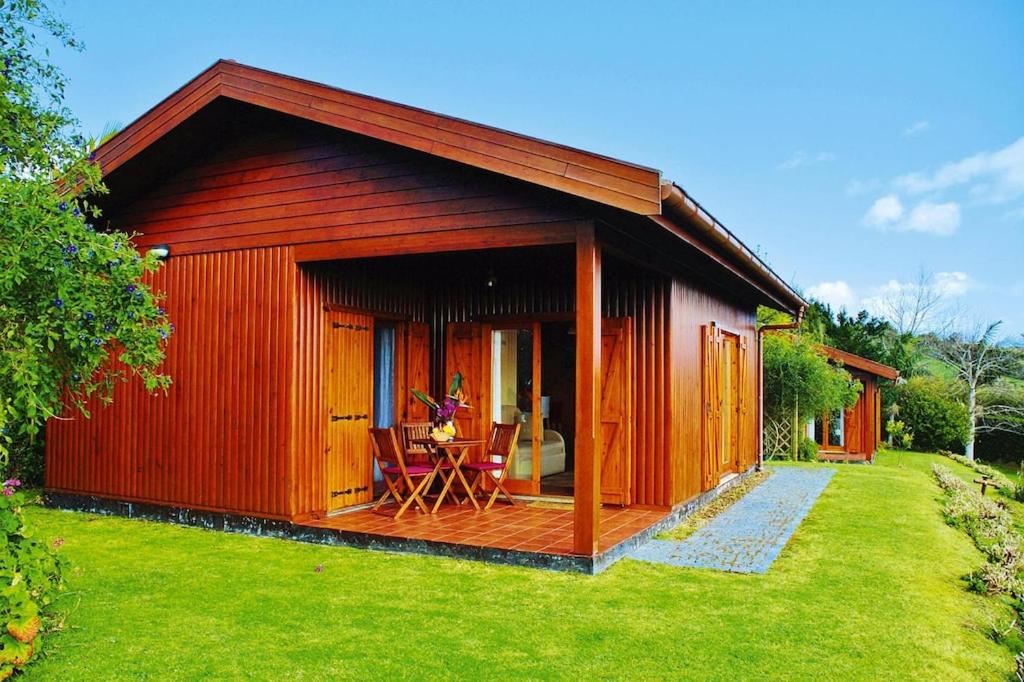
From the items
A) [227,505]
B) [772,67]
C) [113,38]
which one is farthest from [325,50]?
[227,505]

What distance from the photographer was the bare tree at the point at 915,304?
112 ft

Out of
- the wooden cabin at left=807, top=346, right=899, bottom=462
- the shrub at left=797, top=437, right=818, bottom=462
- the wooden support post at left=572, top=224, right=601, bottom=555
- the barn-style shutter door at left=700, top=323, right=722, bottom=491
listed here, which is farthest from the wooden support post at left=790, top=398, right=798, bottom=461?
the wooden support post at left=572, top=224, right=601, bottom=555

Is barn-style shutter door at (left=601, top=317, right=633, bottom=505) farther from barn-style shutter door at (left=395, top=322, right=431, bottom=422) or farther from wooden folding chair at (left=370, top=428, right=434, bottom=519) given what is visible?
barn-style shutter door at (left=395, top=322, right=431, bottom=422)

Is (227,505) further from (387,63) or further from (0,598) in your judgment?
(387,63)

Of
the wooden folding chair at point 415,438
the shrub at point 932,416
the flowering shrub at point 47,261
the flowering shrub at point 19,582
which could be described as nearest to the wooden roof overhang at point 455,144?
the flowering shrub at point 47,261

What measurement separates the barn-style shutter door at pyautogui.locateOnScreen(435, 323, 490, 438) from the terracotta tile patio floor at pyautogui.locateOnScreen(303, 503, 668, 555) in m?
1.14

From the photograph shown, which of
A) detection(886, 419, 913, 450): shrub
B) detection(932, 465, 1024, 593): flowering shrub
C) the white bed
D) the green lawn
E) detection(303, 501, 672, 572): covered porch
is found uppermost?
the white bed

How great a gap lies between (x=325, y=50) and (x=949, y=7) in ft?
53.5

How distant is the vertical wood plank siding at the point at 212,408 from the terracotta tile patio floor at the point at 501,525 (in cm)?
87

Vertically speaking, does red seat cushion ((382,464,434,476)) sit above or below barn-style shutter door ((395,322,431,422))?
below

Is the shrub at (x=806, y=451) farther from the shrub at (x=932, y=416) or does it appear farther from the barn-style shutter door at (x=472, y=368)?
the barn-style shutter door at (x=472, y=368)

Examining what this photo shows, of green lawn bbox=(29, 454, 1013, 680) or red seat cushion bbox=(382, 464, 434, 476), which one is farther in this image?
red seat cushion bbox=(382, 464, 434, 476)

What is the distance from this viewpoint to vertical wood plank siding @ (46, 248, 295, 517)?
23.4 ft

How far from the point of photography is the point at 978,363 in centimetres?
2772
